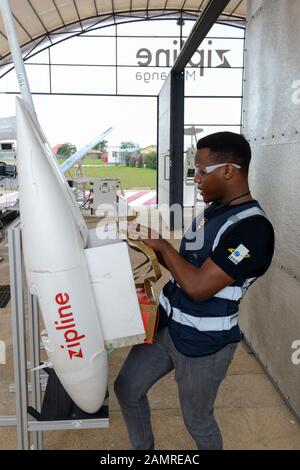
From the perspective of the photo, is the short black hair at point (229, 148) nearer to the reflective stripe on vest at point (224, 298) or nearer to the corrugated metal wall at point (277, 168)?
the reflective stripe on vest at point (224, 298)

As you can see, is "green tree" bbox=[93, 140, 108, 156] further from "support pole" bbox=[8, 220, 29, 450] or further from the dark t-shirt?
the dark t-shirt

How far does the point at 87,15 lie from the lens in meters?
11.4

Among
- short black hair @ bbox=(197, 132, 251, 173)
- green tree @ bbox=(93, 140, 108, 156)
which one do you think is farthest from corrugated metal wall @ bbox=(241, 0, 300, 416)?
green tree @ bbox=(93, 140, 108, 156)

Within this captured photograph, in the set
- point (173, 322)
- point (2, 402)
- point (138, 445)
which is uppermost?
point (173, 322)

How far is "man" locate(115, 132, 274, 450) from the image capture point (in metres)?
1.37

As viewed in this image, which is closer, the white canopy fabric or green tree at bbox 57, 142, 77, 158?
the white canopy fabric

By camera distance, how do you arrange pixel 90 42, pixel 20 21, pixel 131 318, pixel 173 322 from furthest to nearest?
pixel 90 42
pixel 20 21
pixel 173 322
pixel 131 318

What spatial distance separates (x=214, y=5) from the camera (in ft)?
10.6

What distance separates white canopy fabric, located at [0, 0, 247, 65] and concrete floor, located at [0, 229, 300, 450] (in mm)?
10130

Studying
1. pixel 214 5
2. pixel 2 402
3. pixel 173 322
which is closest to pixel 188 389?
pixel 173 322

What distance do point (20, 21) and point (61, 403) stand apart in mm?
10790

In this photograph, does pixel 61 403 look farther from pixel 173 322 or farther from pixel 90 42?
pixel 90 42

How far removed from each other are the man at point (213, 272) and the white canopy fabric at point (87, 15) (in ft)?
34.5

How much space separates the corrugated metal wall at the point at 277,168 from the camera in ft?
7.54
